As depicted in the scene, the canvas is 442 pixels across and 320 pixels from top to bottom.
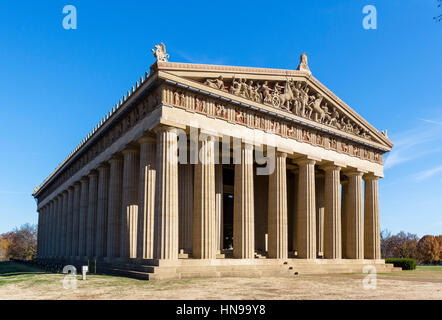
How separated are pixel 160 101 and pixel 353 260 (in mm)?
26890

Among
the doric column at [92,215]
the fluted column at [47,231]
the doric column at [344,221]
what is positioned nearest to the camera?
the doric column at [92,215]

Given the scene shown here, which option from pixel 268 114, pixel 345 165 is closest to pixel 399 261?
pixel 345 165

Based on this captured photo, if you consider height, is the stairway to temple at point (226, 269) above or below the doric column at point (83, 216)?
below

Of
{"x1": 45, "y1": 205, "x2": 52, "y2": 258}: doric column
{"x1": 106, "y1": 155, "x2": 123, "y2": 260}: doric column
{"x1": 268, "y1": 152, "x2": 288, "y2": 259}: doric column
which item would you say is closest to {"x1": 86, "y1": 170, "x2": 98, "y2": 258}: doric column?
{"x1": 106, "y1": 155, "x2": 123, "y2": 260}: doric column

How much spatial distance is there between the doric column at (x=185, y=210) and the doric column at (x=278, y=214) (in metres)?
7.08

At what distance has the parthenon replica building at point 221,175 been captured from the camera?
31.2m

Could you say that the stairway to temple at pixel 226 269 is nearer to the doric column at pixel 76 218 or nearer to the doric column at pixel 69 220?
the doric column at pixel 76 218

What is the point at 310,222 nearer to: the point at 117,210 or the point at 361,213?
the point at 361,213

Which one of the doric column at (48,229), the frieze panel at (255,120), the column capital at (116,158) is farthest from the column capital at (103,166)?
the doric column at (48,229)

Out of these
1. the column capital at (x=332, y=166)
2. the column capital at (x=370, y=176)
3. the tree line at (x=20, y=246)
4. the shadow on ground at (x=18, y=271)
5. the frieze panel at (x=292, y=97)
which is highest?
the frieze panel at (x=292, y=97)

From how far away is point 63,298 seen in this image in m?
17.9

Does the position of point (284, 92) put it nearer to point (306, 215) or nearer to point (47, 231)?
point (306, 215)

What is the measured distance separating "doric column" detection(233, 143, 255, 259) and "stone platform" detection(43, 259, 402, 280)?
1.12 meters
